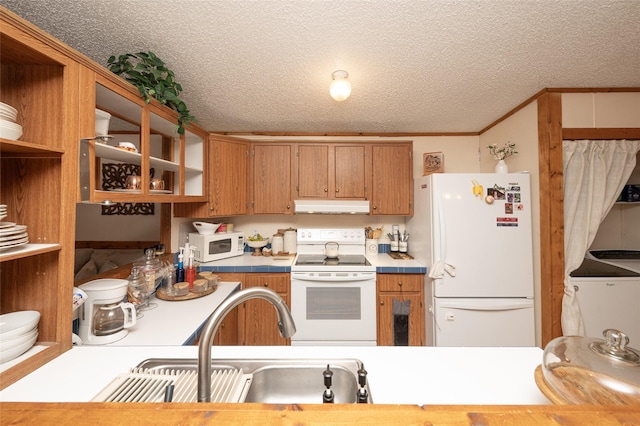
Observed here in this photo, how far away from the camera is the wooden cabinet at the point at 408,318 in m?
2.29

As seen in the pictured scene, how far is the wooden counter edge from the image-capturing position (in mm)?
417

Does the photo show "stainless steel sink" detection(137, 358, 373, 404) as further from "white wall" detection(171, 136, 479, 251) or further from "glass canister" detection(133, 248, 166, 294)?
"white wall" detection(171, 136, 479, 251)

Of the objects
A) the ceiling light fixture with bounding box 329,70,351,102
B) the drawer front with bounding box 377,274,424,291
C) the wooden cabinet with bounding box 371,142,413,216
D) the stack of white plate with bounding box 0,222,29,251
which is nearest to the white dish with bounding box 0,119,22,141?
the stack of white plate with bounding box 0,222,29,251

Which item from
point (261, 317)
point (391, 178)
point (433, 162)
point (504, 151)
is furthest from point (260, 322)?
point (504, 151)

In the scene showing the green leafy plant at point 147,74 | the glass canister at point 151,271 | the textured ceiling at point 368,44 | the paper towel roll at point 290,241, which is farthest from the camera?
the paper towel roll at point 290,241

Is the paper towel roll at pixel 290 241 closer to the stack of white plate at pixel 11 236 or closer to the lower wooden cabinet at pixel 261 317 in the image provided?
the lower wooden cabinet at pixel 261 317

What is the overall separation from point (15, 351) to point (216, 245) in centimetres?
170

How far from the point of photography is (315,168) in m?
2.71

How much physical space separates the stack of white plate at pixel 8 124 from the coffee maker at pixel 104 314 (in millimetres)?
710

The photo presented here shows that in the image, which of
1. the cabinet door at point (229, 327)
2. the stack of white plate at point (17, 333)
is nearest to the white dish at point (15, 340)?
the stack of white plate at point (17, 333)

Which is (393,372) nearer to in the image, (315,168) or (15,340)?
(15,340)

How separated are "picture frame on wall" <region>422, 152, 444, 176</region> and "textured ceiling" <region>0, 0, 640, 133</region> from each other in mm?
651

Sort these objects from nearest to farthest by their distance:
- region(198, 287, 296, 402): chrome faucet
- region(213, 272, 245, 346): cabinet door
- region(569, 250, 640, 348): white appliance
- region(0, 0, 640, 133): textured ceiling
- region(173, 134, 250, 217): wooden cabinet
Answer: region(198, 287, 296, 402): chrome faucet, region(0, 0, 640, 133): textured ceiling, region(213, 272, 245, 346): cabinet door, region(569, 250, 640, 348): white appliance, region(173, 134, 250, 217): wooden cabinet

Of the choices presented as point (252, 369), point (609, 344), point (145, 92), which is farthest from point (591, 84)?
point (145, 92)
